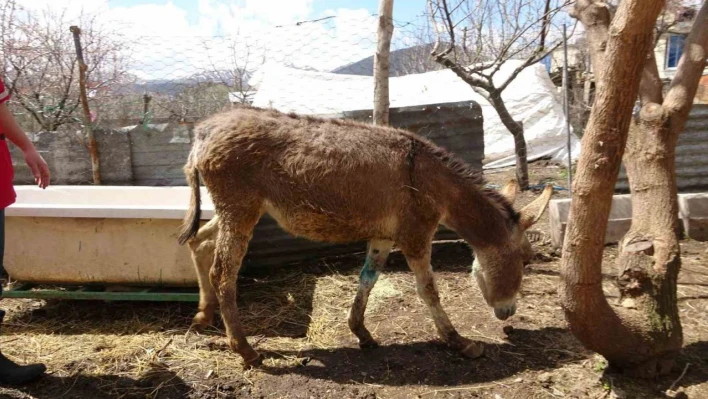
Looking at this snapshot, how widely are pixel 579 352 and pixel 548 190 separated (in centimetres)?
113

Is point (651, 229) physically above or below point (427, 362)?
above

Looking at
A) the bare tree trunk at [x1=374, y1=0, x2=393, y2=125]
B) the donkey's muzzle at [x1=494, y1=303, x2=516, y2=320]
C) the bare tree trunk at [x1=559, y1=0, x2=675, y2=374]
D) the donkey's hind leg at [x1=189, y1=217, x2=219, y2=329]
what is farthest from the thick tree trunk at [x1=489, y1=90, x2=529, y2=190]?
the donkey's hind leg at [x1=189, y1=217, x2=219, y2=329]

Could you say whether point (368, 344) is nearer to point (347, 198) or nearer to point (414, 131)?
point (347, 198)

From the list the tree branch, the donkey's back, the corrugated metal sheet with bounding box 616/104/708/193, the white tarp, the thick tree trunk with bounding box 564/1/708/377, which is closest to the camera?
the thick tree trunk with bounding box 564/1/708/377

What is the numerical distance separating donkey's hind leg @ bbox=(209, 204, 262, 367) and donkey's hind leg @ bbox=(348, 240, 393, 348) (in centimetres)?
73

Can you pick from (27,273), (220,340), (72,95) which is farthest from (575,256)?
(72,95)

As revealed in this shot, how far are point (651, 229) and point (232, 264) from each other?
265 centimetres

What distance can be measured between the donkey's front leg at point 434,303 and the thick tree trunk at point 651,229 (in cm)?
83

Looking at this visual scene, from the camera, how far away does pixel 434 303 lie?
10.7ft

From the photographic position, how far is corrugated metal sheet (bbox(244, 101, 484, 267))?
15.5ft

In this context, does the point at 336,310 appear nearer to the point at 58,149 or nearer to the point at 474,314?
the point at 474,314

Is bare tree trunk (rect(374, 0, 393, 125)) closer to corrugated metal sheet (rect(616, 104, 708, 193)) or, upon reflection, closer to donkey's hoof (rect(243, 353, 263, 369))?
donkey's hoof (rect(243, 353, 263, 369))

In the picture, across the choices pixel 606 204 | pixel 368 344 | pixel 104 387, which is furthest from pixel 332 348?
pixel 606 204

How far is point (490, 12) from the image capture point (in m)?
6.09
